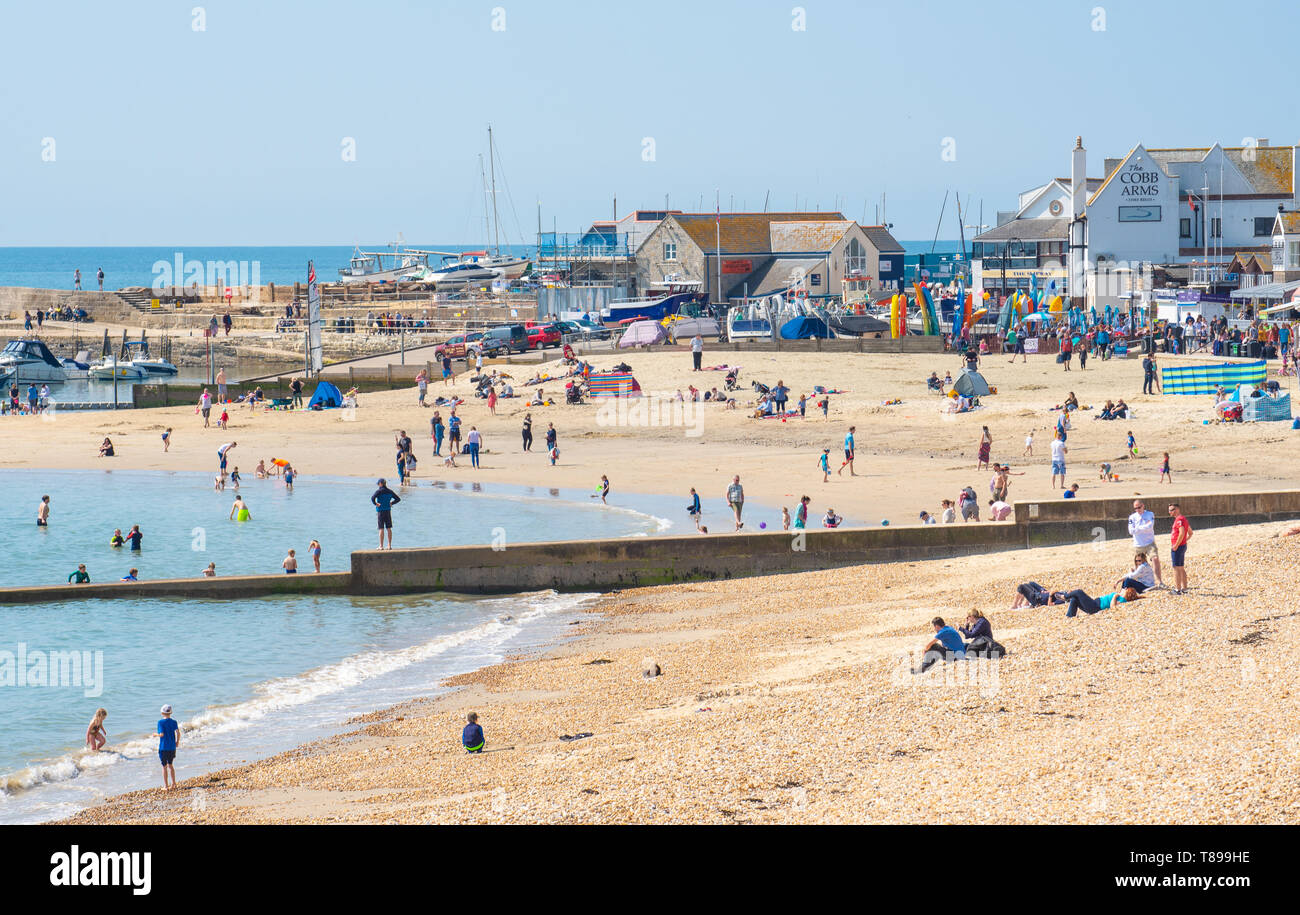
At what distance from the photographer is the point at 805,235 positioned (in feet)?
247

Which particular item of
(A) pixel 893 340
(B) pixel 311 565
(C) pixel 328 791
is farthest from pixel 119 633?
(A) pixel 893 340

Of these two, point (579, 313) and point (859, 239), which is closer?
point (579, 313)

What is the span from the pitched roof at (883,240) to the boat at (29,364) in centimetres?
4489

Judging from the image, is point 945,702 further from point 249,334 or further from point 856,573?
point 249,334

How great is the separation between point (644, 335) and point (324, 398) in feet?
→ 46.9

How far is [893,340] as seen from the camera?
161ft

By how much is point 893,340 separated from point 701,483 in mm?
19935

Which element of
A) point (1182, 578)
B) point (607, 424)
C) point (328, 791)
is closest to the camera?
point (328, 791)

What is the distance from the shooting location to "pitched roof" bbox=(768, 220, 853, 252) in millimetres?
74875

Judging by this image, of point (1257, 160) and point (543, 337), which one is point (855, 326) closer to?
point (543, 337)

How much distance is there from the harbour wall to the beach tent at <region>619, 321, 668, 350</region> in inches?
1253

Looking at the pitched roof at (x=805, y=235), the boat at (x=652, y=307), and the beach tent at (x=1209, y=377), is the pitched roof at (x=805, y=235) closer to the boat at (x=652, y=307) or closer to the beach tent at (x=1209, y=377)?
the boat at (x=652, y=307)

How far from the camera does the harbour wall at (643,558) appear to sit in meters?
22.3

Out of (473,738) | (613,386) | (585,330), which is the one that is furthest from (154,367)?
(473,738)
